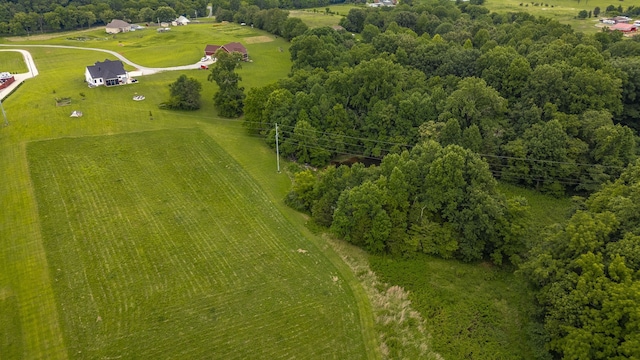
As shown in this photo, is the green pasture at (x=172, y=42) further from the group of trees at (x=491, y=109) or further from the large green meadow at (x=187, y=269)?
the large green meadow at (x=187, y=269)

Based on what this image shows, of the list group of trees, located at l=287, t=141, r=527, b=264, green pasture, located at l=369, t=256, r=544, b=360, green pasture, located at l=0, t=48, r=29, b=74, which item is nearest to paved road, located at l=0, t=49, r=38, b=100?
green pasture, located at l=0, t=48, r=29, b=74

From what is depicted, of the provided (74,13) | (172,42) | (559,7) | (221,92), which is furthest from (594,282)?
(74,13)

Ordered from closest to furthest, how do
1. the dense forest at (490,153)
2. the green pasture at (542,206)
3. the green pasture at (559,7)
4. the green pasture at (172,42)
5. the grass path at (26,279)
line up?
the dense forest at (490,153) < the grass path at (26,279) < the green pasture at (542,206) < the green pasture at (172,42) < the green pasture at (559,7)

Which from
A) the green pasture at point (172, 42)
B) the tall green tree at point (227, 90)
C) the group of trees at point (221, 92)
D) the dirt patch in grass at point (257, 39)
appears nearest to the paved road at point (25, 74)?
the green pasture at point (172, 42)

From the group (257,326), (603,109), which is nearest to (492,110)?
(603,109)

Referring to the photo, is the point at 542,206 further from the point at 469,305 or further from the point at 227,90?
the point at 227,90

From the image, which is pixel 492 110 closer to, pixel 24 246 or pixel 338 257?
pixel 338 257
